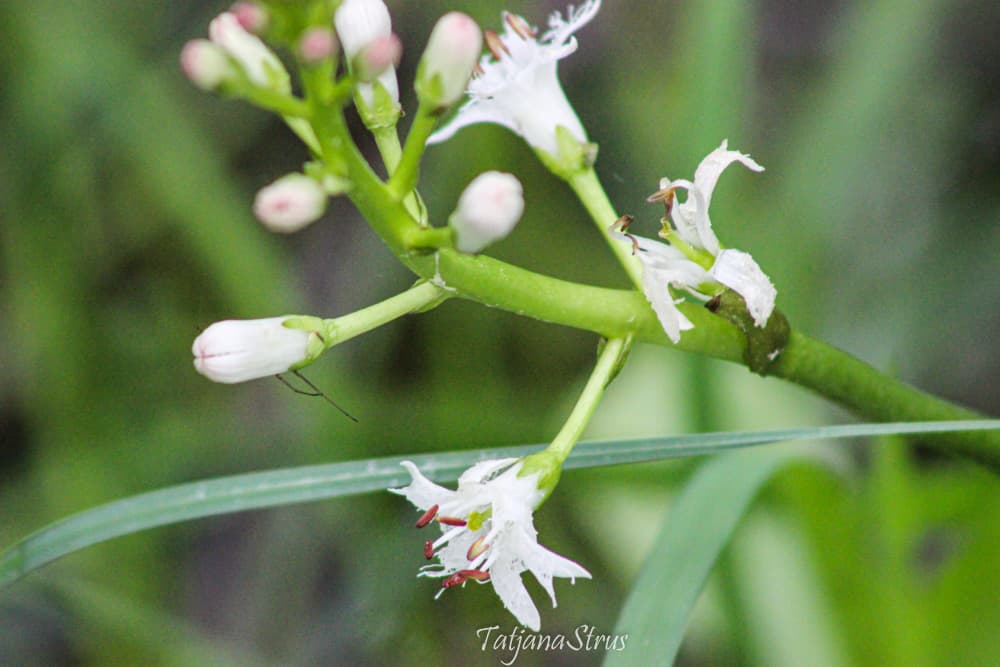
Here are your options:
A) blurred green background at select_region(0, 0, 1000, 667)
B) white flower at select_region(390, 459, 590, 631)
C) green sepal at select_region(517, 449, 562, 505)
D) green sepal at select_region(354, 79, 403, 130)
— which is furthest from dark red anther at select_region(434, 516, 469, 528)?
blurred green background at select_region(0, 0, 1000, 667)

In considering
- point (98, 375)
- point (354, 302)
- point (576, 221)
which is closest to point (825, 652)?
point (576, 221)

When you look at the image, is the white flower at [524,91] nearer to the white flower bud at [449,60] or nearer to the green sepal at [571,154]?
the green sepal at [571,154]

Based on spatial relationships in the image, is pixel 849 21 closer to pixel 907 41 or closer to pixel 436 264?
pixel 907 41

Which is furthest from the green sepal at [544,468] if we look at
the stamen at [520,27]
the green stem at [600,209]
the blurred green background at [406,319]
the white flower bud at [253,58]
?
the blurred green background at [406,319]

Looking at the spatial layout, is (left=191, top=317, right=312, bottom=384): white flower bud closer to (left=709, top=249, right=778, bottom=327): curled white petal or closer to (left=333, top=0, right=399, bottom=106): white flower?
(left=333, top=0, right=399, bottom=106): white flower

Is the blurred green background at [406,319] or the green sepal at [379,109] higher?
the blurred green background at [406,319]

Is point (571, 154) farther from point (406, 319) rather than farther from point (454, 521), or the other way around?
point (406, 319)

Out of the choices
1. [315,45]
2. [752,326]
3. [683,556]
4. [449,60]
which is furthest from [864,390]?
[315,45]
